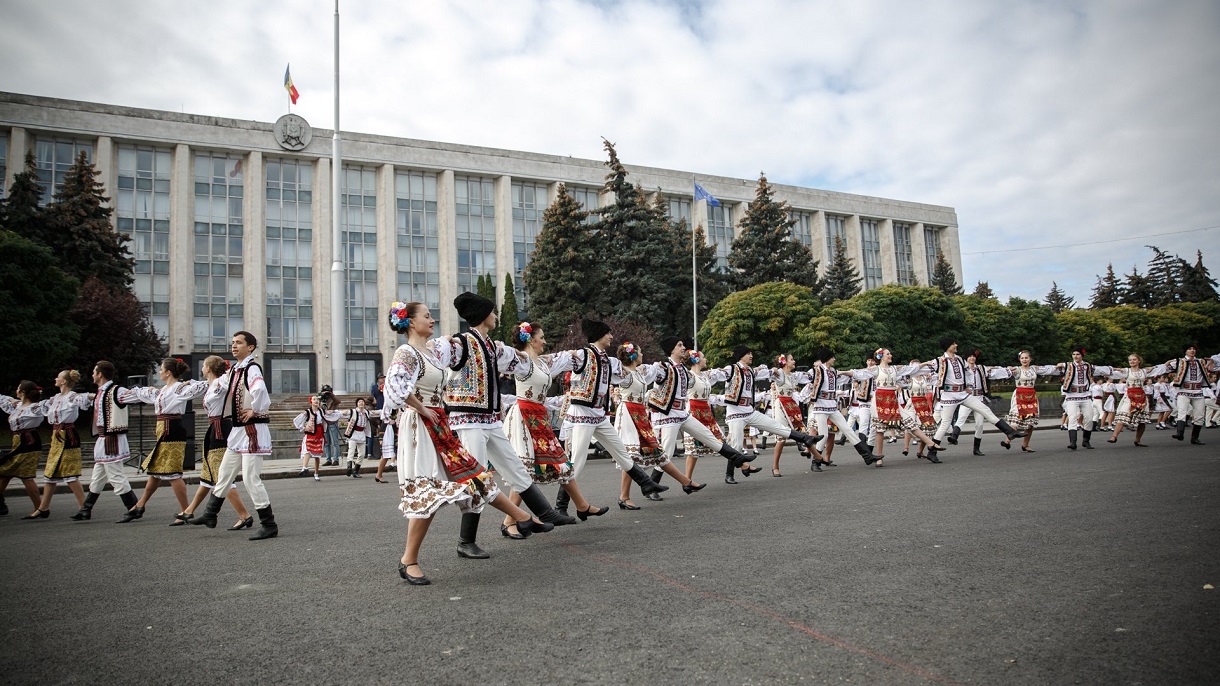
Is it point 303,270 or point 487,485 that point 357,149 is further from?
point 487,485

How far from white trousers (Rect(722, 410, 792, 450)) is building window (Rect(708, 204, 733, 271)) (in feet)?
179

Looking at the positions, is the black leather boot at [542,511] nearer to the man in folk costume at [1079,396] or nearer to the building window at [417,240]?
the man in folk costume at [1079,396]

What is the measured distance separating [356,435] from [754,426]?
10566 mm

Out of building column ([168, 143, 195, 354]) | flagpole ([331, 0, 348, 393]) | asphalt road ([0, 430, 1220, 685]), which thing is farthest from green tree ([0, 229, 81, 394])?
asphalt road ([0, 430, 1220, 685])

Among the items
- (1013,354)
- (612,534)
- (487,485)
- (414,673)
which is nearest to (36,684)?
(414,673)

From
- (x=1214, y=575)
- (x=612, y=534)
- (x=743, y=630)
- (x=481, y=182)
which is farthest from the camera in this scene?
(x=481, y=182)

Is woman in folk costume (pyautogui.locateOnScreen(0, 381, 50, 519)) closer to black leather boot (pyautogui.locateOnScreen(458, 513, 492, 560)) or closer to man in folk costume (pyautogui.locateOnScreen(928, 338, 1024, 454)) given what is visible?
black leather boot (pyautogui.locateOnScreen(458, 513, 492, 560))

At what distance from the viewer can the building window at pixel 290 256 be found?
176ft

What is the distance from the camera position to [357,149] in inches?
2160

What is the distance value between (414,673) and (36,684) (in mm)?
1772

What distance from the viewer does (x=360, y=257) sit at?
2191 inches

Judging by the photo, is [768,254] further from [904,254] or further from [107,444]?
[107,444]

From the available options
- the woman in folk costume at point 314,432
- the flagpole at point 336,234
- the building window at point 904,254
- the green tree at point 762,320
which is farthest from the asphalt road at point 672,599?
the building window at point 904,254

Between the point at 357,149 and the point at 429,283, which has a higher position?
the point at 357,149
